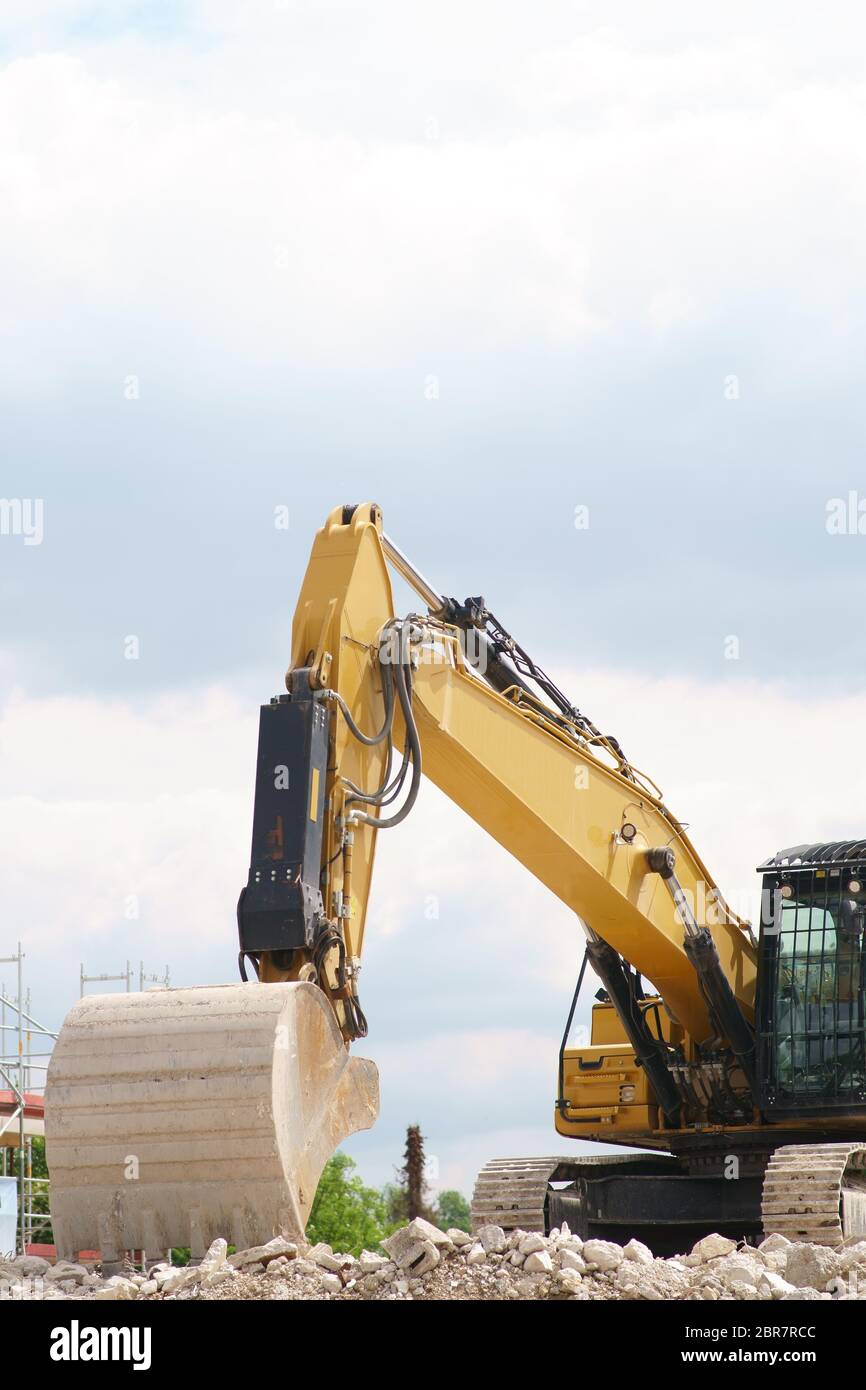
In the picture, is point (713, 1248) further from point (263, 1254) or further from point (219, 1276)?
point (219, 1276)

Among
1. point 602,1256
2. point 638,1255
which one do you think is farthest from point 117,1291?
point 638,1255

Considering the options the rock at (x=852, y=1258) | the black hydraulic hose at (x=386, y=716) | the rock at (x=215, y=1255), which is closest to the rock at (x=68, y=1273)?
the rock at (x=215, y=1255)

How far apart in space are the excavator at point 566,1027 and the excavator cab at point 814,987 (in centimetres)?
2

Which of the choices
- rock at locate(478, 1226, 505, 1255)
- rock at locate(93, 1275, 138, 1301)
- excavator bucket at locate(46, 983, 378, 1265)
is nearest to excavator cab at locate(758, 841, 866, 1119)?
rock at locate(478, 1226, 505, 1255)

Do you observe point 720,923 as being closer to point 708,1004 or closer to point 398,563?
point 708,1004

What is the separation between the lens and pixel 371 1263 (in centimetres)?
962

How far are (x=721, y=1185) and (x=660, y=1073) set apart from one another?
1019 millimetres

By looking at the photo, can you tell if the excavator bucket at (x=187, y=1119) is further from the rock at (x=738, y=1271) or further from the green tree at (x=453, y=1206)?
the green tree at (x=453, y=1206)

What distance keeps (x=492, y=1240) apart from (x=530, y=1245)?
1.27ft

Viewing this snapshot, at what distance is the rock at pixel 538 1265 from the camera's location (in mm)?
9375

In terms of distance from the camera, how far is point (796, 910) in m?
15.2

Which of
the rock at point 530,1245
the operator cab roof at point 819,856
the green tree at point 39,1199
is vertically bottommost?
the green tree at point 39,1199

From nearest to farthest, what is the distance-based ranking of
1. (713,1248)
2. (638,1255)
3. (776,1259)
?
(638,1255) < (776,1259) < (713,1248)
